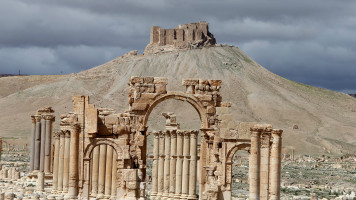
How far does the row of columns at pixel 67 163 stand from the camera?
3456cm

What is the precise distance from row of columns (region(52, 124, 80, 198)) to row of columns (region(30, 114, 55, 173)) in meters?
5.93

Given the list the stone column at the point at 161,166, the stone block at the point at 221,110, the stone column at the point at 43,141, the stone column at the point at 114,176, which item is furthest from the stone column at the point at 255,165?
the stone column at the point at 43,141

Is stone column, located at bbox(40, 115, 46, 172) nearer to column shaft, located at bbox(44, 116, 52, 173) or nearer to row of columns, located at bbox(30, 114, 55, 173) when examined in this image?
row of columns, located at bbox(30, 114, 55, 173)

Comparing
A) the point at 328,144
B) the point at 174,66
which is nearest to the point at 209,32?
the point at 174,66

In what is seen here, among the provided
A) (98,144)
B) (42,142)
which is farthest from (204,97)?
(42,142)

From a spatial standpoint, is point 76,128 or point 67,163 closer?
point 76,128

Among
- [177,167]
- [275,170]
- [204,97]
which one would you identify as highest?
[204,97]

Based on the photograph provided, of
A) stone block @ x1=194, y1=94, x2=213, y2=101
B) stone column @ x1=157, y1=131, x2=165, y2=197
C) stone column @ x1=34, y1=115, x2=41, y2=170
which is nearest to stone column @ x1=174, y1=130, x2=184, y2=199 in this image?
stone column @ x1=157, y1=131, x2=165, y2=197

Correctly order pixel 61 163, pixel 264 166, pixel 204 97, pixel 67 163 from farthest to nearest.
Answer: pixel 61 163 → pixel 204 97 → pixel 67 163 → pixel 264 166

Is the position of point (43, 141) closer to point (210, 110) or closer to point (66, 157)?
point (66, 157)

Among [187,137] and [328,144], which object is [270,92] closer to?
[328,144]

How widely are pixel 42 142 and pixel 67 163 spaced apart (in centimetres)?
1139

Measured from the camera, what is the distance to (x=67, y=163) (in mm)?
36781

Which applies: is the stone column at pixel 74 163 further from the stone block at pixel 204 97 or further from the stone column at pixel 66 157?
the stone block at pixel 204 97
